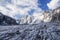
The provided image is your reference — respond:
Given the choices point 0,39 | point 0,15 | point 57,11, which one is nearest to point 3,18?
point 0,15

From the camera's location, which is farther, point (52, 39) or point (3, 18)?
point (3, 18)

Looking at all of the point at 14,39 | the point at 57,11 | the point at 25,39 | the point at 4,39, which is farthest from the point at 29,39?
the point at 57,11

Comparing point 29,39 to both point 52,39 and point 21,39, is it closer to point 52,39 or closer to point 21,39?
point 21,39

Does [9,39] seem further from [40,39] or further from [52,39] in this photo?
[52,39]

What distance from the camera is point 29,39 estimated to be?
1473cm

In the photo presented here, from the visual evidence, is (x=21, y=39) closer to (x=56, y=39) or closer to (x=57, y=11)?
(x=56, y=39)

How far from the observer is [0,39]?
14.7 metres

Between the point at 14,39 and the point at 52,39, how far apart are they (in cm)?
366

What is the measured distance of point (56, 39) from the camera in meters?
15.1

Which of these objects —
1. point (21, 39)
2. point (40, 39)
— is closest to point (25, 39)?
point (21, 39)

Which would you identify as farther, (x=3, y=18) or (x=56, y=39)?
(x=3, y=18)

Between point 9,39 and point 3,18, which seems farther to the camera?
point 3,18

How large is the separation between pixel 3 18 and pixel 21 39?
530 feet

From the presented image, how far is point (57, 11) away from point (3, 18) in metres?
60.3
